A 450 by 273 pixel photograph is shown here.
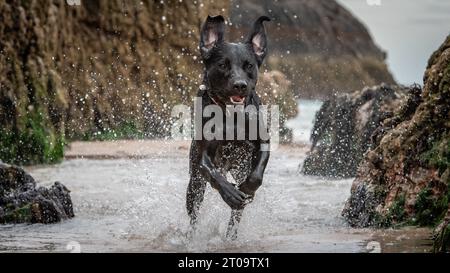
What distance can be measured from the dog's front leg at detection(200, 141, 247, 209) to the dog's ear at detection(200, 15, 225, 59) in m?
0.78

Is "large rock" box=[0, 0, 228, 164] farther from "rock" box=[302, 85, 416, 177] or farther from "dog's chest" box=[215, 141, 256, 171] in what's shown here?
"dog's chest" box=[215, 141, 256, 171]

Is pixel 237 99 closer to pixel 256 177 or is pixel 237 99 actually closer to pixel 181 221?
pixel 256 177

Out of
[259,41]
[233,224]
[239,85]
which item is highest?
[259,41]

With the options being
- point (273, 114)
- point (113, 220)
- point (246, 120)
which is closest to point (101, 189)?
point (113, 220)

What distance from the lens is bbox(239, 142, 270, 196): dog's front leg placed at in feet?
22.7

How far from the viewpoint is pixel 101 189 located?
11.2 meters

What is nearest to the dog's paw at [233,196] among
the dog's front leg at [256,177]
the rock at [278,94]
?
the dog's front leg at [256,177]

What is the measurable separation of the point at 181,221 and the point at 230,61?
172cm

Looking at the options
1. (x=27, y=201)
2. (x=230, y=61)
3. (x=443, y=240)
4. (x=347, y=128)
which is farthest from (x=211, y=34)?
(x=347, y=128)

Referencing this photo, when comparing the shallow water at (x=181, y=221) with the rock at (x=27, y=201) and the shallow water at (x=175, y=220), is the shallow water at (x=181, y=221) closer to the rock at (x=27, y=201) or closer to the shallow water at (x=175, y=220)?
the shallow water at (x=175, y=220)

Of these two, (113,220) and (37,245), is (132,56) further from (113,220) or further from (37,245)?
(37,245)

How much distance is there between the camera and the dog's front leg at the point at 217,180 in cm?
665

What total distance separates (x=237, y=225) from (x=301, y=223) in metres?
1.17

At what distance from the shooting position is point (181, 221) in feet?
26.6
